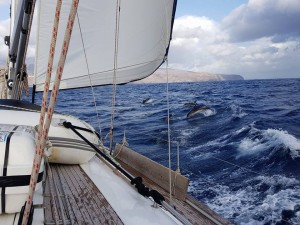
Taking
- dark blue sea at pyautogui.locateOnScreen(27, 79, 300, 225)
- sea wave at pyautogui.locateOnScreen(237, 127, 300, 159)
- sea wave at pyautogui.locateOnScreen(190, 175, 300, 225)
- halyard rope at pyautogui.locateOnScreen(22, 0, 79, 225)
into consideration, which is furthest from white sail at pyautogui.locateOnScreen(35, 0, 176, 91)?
sea wave at pyautogui.locateOnScreen(237, 127, 300, 159)

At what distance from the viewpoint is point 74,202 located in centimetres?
288

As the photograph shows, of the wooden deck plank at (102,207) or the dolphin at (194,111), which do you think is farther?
the dolphin at (194,111)

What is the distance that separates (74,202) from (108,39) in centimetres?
310

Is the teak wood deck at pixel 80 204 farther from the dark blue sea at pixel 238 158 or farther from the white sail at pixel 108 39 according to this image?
the white sail at pixel 108 39

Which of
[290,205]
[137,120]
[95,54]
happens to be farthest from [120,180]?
[137,120]

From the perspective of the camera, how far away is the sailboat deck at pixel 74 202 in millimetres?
2533

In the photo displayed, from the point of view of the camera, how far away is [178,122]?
17422mm

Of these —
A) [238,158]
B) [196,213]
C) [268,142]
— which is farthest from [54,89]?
[268,142]

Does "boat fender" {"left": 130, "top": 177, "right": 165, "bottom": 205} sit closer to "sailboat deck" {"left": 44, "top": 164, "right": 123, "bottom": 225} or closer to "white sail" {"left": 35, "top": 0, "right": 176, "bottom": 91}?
"sailboat deck" {"left": 44, "top": 164, "right": 123, "bottom": 225}

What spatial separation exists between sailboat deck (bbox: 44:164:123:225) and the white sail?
5.64ft

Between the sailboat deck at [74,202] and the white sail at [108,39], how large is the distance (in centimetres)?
172

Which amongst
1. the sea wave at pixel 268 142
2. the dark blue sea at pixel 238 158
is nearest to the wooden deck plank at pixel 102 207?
the dark blue sea at pixel 238 158

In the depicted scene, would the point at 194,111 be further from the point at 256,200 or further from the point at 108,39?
the point at 108,39

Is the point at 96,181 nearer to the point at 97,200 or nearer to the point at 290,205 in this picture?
the point at 97,200
